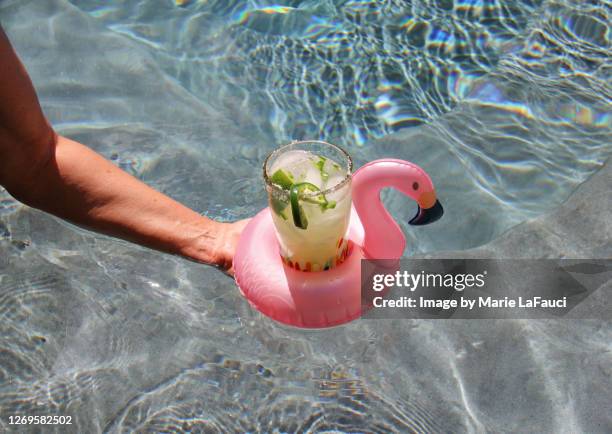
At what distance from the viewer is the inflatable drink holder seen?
2186 mm

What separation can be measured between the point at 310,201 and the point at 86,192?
2.70 ft

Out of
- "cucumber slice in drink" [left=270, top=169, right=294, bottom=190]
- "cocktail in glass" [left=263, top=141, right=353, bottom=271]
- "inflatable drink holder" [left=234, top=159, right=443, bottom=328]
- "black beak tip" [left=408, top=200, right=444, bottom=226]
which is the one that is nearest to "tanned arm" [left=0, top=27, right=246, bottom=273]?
"inflatable drink holder" [left=234, top=159, right=443, bottom=328]

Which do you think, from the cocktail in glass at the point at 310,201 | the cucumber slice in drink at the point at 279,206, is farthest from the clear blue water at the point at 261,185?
the cucumber slice in drink at the point at 279,206

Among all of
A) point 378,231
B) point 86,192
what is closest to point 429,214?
point 378,231

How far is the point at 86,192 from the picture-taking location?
2.29m

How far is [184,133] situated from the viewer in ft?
11.6

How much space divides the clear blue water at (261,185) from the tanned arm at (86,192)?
0.34 m

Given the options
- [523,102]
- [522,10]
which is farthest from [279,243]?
[522,10]

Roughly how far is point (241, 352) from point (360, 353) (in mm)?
448

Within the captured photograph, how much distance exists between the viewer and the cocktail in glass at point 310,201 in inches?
80.3

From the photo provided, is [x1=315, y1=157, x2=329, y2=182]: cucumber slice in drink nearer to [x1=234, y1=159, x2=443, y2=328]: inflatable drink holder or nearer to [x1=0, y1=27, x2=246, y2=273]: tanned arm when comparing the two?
[x1=234, y1=159, x2=443, y2=328]: inflatable drink holder

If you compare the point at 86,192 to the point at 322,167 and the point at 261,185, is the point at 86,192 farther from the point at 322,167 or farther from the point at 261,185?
the point at 261,185

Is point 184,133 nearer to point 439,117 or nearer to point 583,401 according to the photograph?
point 439,117

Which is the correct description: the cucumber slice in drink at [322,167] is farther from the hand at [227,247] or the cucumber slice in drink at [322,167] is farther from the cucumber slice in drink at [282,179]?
the hand at [227,247]
